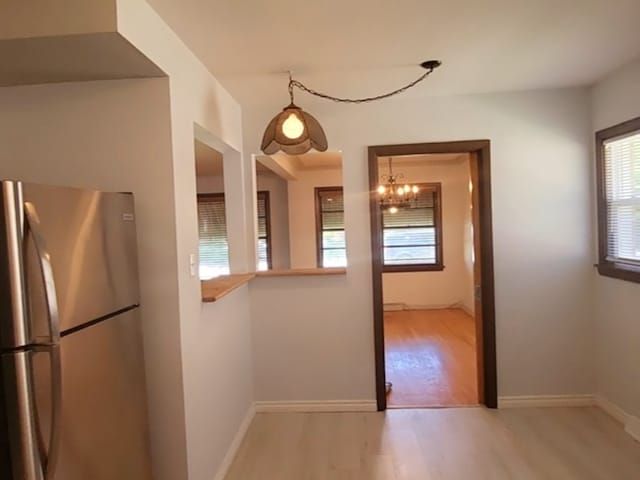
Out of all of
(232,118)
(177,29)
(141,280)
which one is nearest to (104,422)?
(141,280)

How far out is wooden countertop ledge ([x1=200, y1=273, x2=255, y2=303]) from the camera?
244 centimetres

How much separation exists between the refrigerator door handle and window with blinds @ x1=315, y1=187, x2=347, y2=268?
5946 millimetres

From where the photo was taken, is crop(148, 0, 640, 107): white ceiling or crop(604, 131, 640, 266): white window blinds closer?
crop(148, 0, 640, 107): white ceiling

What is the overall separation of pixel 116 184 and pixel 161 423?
3.80 ft

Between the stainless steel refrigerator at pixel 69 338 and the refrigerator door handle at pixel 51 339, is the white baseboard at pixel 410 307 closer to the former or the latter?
the stainless steel refrigerator at pixel 69 338

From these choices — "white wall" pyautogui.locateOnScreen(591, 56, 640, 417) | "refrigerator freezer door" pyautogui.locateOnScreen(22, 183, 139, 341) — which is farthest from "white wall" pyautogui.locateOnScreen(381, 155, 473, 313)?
"refrigerator freezer door" pyautogui.locateOnScreen(22, 183, 139, 341)

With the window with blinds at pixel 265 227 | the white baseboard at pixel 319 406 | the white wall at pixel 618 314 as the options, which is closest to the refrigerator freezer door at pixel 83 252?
the white baseboard at pixel 319 406

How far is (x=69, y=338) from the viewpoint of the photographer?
4.90 ft

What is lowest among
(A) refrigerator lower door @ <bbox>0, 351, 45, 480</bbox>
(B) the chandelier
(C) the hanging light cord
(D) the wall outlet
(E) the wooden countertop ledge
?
(A) refrigerator lower door @ <bbox>0, 351, 45, 480</bbox>

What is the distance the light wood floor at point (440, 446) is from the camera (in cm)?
260

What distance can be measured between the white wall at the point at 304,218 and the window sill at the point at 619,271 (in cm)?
453

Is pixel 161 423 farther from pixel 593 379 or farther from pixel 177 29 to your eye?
pixel 593 379

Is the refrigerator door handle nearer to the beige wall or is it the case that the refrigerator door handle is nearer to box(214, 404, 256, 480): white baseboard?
the beige wall

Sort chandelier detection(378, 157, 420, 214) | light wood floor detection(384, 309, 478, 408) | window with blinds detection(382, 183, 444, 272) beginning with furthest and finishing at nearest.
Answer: window with blinds detection(382, 183, 444, 272) < chandelier detection(378, 157, 420, 214) < light wood floor detection(384, 309, 478, 408)
